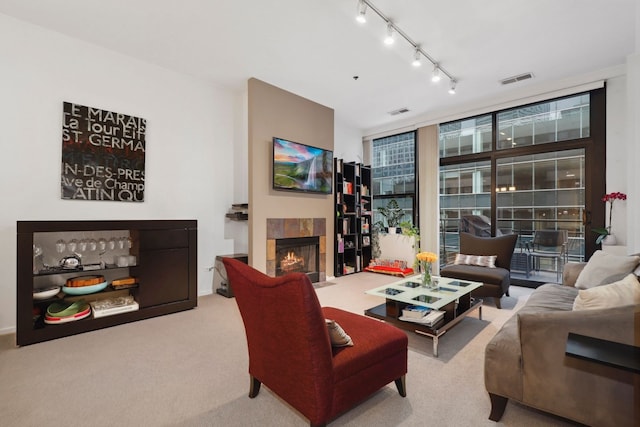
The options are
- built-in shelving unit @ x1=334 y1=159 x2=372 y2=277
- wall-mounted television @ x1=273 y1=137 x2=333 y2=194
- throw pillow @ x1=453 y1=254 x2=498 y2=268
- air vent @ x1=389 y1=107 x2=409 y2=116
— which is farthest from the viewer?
built-in shelving unit @ x1=334 y1=159 x2=372 y2=277

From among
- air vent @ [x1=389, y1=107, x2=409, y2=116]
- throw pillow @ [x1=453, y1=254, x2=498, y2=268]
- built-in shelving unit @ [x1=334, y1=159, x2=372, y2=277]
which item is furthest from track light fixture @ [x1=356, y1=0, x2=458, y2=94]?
throw pillow @ [x1=453, y1=254, x2=498, y2=268]

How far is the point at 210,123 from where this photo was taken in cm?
437

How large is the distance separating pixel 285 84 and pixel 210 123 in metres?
1.23

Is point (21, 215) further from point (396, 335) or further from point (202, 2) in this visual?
point (396, 335)

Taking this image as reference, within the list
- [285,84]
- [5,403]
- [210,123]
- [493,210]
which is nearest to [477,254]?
[493,210]

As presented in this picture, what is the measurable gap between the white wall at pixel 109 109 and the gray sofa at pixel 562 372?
372cm

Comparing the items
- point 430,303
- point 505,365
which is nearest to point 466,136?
point 430,303

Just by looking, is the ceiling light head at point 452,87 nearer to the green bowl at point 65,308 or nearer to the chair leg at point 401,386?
the chair leg at point 401,386

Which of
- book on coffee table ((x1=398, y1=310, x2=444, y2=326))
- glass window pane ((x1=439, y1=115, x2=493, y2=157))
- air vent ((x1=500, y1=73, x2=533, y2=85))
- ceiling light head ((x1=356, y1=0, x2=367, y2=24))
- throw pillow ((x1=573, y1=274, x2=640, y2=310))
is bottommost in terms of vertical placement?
book on coffee table ((x1=398, y1=310, x2=444, y2=326))

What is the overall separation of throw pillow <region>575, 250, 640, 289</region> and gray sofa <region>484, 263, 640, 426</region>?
59.1 inches

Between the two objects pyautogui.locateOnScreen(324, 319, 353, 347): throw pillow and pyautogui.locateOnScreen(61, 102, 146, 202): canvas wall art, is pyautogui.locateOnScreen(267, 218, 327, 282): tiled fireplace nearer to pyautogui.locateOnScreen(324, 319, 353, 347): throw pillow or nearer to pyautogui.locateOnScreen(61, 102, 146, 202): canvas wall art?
pyautogui.locateOnScreen(61, 102, 146, 202): canvas wall art

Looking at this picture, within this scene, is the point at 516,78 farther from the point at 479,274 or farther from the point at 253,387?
the point at 253,387

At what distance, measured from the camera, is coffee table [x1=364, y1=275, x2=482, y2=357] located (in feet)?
8.14

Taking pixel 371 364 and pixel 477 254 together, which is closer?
pixel 371 364
